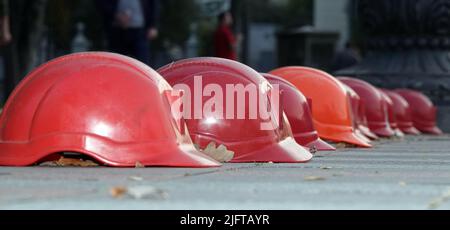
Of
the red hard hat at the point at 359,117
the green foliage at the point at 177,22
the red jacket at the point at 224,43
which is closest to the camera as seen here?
the red hard hat at the point at 359,117

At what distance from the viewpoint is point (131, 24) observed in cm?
1733

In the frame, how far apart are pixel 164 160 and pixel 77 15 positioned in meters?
65.4

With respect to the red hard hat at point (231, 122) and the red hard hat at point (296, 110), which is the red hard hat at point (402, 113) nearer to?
the red hard hat at point (296, 110)

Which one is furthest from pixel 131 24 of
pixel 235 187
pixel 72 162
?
pixel 235 187

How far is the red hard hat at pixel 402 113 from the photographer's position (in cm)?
1523

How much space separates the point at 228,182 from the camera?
20.0 feet

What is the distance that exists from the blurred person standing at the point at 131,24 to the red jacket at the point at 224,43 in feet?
24.7

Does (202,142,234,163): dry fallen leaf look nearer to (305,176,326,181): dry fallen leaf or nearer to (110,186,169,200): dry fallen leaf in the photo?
(305,176,326,181): dry fallen leaf

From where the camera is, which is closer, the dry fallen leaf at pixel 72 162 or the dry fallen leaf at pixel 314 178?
the dry fallen leaf at pixel 314 178

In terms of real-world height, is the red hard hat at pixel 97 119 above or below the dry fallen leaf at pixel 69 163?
above

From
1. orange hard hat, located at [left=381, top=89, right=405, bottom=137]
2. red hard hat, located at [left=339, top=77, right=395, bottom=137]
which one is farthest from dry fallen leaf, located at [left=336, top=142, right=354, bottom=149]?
orange hard hat, located at [left=381, top=89, right=405, bottom=137]

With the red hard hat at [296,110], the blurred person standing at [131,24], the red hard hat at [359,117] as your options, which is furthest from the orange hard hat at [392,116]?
the red hard hat at [296,110]
